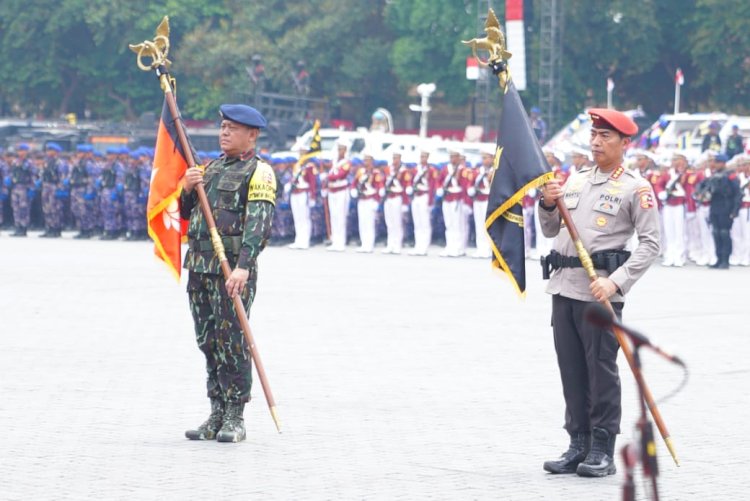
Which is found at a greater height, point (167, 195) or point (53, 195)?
point (167, 195)

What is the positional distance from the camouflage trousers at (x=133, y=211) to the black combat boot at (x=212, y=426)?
78.0 feet

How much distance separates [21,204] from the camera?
3391cm

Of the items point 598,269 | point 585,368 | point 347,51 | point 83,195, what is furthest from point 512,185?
point 347,51

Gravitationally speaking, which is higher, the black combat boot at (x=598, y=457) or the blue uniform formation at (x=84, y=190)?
the black combat boot at (x=598, y=457)

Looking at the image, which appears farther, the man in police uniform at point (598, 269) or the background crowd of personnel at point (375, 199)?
the background crowd of personnel at point (375, 199)

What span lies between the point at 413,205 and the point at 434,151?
804 cm

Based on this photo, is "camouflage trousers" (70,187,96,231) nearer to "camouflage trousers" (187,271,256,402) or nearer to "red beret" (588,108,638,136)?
"camouflage trousers" (187,271,256,402)

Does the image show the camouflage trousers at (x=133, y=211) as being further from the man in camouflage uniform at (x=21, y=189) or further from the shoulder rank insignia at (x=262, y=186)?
the shoulder rank insignia at (x=262, y=186)

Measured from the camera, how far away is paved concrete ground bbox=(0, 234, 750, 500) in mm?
7961

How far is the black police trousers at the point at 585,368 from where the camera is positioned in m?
8.11

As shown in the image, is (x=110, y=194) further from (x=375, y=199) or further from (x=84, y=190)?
(x=375, y=199)

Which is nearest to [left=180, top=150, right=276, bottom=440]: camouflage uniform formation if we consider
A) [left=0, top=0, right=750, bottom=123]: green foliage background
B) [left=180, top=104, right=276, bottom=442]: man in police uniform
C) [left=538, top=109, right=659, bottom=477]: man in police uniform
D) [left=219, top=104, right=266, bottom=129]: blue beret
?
[left=180, top=104, right=276, bottom=442]: man in police uniform

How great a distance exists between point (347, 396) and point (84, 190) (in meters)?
23.3

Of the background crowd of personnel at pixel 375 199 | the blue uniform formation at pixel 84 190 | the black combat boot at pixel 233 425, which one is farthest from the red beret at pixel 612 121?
the blue uniform formation at pixel 84 190
